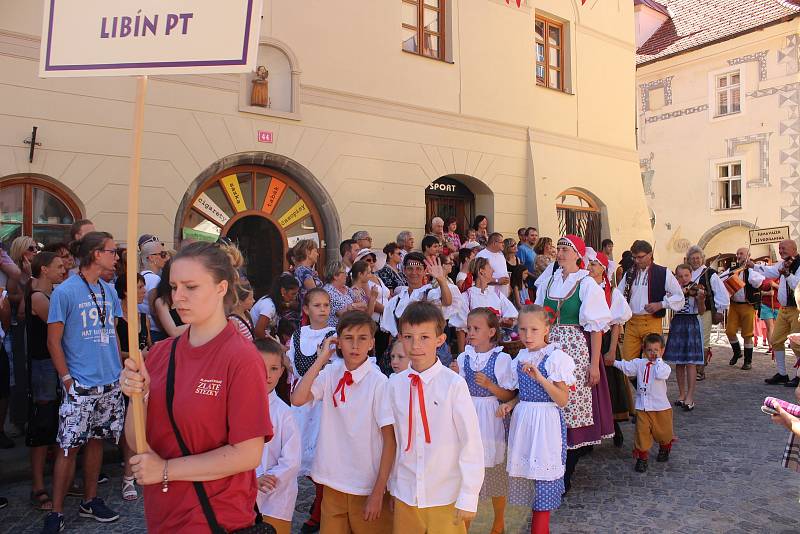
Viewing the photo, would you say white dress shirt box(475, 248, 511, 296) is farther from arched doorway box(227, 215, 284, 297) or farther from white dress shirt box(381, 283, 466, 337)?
arched doorway box(227, 215, 284, 297)

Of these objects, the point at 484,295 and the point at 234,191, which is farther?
the point at 234,191

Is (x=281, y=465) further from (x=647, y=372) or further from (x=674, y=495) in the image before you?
(x=647, y=372)

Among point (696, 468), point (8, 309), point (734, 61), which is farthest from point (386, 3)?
point (734, 61)

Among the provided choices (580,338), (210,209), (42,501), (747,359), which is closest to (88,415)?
(42,501)

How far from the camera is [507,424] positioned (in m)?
4.42

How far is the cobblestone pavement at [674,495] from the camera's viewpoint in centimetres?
432

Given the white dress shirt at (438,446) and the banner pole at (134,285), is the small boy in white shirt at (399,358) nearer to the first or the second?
the white dress shirt at (438,446)

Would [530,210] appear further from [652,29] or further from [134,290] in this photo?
[652,29]

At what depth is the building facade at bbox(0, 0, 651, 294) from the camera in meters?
7.79

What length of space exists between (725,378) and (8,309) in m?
9.53

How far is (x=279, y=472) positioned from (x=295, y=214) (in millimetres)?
7077

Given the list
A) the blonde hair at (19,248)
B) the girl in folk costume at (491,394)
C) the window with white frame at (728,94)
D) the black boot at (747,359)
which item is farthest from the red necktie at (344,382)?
the window with white frame at (728,94)

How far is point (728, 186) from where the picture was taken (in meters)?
22.6

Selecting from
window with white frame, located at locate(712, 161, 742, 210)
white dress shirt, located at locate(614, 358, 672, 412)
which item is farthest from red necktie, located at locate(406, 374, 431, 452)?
window with white frame, located at locate(712, 161, 742, 210)
